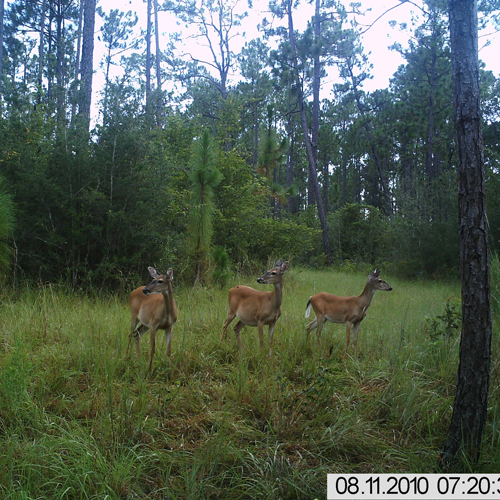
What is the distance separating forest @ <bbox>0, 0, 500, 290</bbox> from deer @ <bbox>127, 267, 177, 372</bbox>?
291cm

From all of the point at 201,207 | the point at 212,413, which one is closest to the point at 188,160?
the point at 201,207

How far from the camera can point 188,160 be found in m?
14.4

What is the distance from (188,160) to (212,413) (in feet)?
38.5

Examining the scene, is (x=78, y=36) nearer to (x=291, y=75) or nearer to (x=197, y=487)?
(x=291, y=75)

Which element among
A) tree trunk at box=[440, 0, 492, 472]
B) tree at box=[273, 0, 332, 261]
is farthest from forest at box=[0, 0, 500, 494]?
tree at box=[273, 0, 332, 261]

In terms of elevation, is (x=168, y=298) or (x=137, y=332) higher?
(x=168, y=298)

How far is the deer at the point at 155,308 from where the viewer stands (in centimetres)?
427

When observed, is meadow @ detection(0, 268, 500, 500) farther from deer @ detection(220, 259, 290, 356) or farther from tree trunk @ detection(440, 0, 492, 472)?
deer @ detection(220, 259, 290, 356)

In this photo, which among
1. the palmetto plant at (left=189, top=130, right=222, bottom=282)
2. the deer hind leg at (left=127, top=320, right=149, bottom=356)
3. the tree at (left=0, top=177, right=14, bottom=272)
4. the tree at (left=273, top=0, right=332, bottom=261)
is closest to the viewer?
the deer hind leg at (left=127, top=320, right=149, bottom=356)
